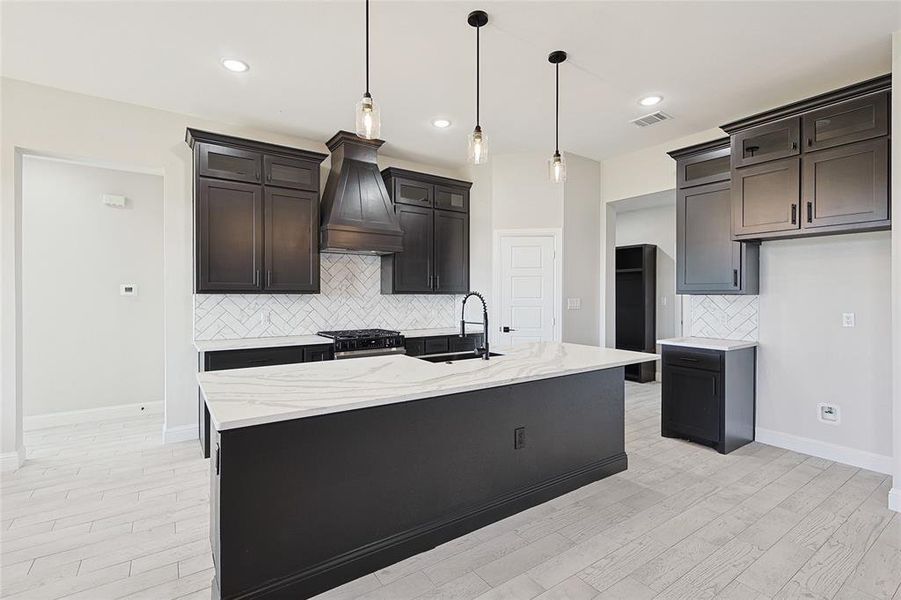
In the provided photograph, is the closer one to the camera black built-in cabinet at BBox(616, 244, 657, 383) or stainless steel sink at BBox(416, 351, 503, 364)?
stainless steel sink at BBox(416, 351, 503, 364)

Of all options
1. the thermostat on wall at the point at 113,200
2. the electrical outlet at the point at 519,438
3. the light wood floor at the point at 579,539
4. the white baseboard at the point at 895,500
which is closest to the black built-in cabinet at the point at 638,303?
the light wood floor at the point at 579,539

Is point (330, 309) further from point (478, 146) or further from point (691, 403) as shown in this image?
point (691, 403)

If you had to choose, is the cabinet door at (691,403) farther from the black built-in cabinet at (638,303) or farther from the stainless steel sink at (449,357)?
the black built-in cabinet at (638,303)

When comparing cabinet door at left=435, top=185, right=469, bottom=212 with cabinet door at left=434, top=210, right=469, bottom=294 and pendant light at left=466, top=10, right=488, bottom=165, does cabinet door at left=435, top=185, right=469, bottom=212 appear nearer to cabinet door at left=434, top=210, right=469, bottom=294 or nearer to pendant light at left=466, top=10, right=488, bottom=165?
cabinet door at left=434, top=210, right=469, bottom=294

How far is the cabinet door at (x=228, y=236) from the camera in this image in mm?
3924

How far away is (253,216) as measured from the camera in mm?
4137

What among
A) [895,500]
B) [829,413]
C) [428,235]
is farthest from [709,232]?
[428,235]

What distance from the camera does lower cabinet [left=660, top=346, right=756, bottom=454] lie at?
3.72 m

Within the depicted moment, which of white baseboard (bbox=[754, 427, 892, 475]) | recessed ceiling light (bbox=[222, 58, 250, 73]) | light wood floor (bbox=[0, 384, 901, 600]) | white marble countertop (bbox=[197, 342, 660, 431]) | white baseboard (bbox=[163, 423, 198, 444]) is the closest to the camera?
white marble countertop (bbox=[197, 342, 660, 431])

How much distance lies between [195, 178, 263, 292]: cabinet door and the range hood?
2.15 feet

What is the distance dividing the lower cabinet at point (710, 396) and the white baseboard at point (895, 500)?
104 centimetres

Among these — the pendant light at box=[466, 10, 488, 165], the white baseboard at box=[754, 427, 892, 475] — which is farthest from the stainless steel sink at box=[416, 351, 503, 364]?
the white baseboard at box=[754, 427, 892, 475]

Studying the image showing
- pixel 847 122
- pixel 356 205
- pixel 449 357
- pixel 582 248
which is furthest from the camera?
pixel 582 248

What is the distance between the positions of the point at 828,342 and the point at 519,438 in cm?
288
